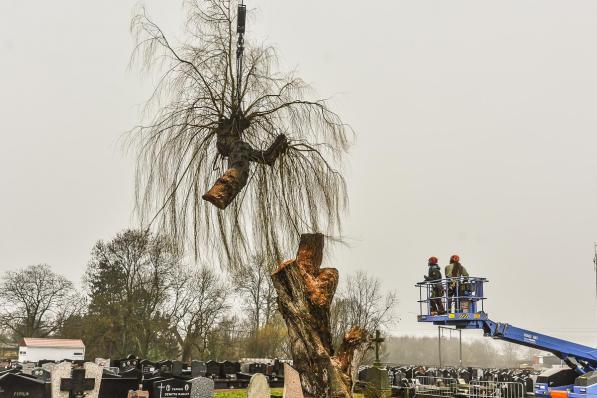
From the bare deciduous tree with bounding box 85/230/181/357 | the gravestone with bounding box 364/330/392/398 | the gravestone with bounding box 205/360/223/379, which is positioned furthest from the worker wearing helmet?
the bare deciduous tree with bounding box 85/230/181/357

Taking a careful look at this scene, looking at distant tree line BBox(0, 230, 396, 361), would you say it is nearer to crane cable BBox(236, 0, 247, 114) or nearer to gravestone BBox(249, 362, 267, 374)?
gravestone BBox(249, 362, 267, 374)

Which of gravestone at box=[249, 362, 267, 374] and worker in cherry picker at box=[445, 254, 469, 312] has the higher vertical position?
worker in cherry picker at box=[445, 254, 469, 312]

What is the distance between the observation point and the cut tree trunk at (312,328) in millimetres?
8648

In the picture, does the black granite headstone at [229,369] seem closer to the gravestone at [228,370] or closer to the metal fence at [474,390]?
the gravestone at [228,370]

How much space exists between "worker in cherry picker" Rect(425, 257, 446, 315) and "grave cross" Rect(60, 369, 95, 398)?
7.57 metres

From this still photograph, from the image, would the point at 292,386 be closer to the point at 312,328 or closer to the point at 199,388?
the point at 312,328

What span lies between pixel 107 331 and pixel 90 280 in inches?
166

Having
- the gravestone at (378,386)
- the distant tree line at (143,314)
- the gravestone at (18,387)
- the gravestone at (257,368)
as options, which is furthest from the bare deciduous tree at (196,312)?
the gravestone at (18,387)

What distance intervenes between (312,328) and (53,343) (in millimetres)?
38383

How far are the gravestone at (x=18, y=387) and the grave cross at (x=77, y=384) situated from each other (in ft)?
2.66

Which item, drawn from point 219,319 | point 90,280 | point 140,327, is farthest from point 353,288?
point 90,280

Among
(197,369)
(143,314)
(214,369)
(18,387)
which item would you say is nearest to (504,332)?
(18,387)

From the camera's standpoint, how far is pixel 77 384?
11.6m

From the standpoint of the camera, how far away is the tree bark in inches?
348
